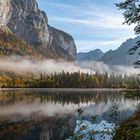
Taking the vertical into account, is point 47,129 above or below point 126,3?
below

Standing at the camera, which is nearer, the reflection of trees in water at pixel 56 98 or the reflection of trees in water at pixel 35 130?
the reflection of trees in water at pixel 35 130

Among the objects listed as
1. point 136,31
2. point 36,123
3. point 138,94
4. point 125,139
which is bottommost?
point 36,123

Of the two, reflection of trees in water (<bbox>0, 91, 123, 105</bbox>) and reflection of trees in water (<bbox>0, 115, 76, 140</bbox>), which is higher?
reflection of trees in water (<bbox>0, 115, 76, 140</bbox>)

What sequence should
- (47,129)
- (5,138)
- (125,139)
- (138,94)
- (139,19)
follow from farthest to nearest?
1. (47,129)
2. (5,138)
3. (139,19)
4. (138,94)
5. (125,139)

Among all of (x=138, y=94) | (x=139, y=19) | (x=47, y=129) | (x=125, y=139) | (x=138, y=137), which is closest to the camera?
(x=138, y=137)

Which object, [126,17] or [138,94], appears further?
[126,17]

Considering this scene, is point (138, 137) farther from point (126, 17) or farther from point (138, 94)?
point (126, 17)

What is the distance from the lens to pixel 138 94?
22.2 m

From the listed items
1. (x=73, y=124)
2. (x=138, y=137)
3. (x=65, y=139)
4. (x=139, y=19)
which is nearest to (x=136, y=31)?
(x=139, y=19)

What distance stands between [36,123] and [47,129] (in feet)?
22.7

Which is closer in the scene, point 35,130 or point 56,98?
point 35,130

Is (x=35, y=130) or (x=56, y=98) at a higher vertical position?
(x=35, y=130)

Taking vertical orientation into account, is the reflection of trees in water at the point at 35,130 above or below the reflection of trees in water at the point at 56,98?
above

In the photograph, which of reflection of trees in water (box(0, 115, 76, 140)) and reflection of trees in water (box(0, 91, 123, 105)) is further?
reflection of trees in water (box(0, 91, 123, 105))
